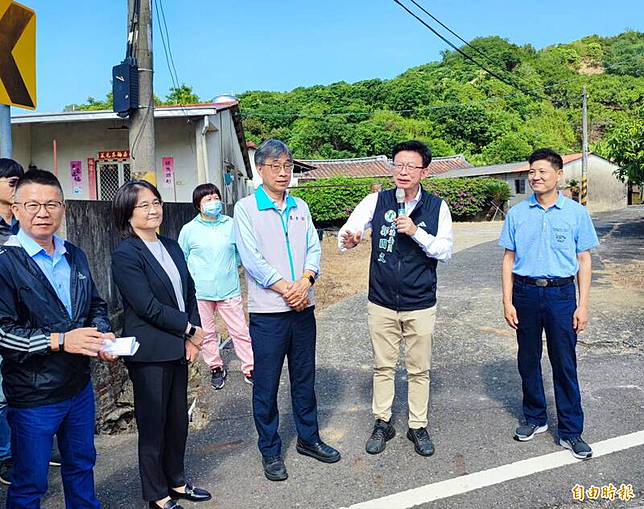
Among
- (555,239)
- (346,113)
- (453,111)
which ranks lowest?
(555,239)

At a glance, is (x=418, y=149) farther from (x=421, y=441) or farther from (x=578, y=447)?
(x=578, y=447)

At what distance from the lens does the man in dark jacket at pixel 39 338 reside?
239 cm

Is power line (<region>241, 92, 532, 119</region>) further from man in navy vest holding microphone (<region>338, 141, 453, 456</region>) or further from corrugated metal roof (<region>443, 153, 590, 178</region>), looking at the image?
man in navy vest holding microphone (<region>338, 141, 453, 456</region>)

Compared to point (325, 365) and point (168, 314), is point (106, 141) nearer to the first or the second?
point (325, 365)

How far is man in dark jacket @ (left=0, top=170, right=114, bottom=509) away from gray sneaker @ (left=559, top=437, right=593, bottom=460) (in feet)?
9.39

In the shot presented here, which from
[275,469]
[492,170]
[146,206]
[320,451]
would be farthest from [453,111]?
[146,206]

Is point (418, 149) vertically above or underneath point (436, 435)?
above

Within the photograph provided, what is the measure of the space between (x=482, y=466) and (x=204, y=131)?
9.27 metres

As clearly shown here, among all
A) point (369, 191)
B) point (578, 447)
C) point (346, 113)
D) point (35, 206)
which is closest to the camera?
point (35, 206)

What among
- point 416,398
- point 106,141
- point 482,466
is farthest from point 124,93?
point 106,141

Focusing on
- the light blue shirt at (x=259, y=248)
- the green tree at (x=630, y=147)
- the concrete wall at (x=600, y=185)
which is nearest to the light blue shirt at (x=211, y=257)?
the light blue shirt at (x=259, y=248)

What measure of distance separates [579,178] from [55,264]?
124 feet

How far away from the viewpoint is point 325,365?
5.71 m

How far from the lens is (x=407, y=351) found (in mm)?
3799
